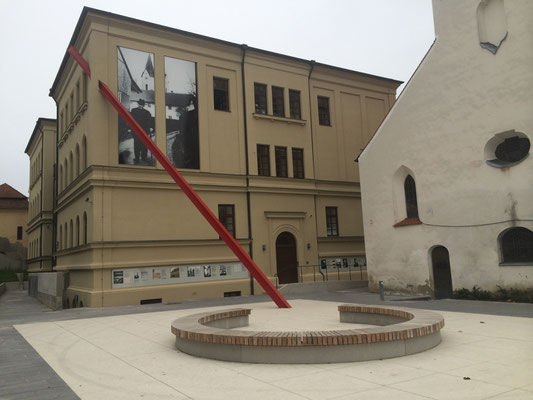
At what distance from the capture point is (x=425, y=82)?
19.7 meters

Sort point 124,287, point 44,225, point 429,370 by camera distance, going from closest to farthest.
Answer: point 429,370 < point 124,287 < point 44,225

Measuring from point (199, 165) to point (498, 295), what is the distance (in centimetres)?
1504

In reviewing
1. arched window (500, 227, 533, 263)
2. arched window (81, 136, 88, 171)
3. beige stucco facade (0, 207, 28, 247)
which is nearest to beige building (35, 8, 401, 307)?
arched window (81, 136, 88, 171)

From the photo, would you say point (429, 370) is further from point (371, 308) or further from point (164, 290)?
point (164, 290)

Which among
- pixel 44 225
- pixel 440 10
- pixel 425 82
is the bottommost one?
pixel 44 225

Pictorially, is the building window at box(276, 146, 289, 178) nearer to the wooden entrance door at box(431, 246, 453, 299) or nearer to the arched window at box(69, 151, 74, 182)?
the wooden entrance door at box(431, 246, 453, 299)

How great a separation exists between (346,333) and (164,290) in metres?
15.4

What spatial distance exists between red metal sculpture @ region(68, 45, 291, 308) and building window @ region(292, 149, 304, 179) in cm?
1006

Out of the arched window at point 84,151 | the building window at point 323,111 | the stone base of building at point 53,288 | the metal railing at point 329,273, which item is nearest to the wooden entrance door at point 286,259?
the metal railing at point 329,273

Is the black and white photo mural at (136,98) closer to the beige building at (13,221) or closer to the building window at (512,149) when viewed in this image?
the building window at (512,149)

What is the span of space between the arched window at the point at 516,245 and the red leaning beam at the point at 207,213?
317 inches

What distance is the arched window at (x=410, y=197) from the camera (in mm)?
20828

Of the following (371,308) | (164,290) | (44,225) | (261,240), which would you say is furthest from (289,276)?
(44,225)

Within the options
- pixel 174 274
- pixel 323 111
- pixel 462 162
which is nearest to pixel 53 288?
pixel 174 274
